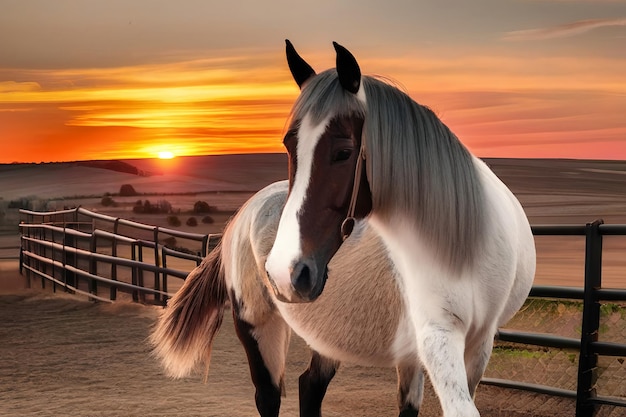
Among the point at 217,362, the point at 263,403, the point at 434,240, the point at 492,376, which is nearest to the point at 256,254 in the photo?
the point at 263,403

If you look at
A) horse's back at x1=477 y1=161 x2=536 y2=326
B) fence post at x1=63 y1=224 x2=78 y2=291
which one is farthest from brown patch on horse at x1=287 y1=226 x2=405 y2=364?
fence post at x1=63 y1=224 x2=78 y2=291

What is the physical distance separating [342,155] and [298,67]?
482mm

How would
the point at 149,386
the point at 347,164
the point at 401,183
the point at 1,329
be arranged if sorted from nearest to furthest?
the point at 347,164, the point at 401,183, the point at 149,386, the point at 1,329

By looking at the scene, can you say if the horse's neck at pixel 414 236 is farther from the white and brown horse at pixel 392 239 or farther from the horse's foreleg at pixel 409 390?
the horse's foreleg at pixel 409 390

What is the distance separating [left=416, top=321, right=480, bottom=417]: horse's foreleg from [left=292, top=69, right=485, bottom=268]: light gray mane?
25cm

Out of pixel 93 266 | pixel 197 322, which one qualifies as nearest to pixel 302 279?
pixel 197 322

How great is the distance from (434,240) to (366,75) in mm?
612

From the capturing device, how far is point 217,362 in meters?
7.43

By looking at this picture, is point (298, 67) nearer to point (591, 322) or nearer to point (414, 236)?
point (414, 236)

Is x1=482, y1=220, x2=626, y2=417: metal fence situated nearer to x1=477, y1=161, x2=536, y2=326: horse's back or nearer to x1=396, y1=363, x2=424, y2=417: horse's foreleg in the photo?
x1=396, y1=363, x2=424, y2=417: horse's foreleg

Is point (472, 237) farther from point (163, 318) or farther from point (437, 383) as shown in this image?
point (163, 318)

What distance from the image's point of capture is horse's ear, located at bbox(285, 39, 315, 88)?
2732mm

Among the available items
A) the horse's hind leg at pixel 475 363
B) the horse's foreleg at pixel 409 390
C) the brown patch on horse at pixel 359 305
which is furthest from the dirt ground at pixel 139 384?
the horse's hind leg at pixel 475 363

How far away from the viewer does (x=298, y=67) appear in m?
2.74
